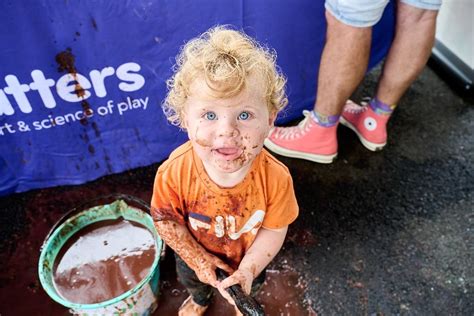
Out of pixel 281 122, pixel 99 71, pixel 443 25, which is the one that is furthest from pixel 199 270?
pixel 443 25

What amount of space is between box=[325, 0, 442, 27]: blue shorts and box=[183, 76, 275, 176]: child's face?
987 millimetres

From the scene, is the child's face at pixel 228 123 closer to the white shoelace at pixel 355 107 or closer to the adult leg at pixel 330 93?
the adult leg at pixel 330 93

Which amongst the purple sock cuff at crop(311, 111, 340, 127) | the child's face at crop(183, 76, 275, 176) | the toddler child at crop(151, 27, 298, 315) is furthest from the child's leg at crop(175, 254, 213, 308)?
the purple sock cuff at crop(311, 111, 340, 127)

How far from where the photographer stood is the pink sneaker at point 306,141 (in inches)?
92.0

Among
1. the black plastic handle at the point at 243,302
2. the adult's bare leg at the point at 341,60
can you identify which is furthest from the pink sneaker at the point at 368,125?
the black plastic handle at the point at 243,302

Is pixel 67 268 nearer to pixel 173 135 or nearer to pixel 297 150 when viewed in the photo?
pixel 173 135

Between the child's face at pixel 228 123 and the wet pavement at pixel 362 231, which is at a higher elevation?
the child's face at pixel 228 123

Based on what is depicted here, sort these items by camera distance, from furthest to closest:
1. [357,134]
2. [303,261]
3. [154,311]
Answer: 1. [357,134]
2. [303,261]
3. [154,311]

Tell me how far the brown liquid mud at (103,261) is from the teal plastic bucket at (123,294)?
27 millimetres

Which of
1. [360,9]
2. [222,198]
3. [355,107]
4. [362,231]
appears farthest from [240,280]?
[355,107]

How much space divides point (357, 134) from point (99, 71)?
142 cm

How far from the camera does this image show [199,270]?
1407mm

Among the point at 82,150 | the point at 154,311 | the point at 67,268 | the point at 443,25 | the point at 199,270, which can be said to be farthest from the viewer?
the point at 443,25

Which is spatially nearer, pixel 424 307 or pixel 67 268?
pixel 67 268
